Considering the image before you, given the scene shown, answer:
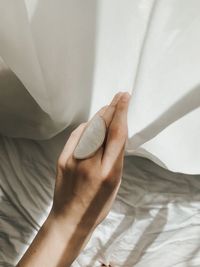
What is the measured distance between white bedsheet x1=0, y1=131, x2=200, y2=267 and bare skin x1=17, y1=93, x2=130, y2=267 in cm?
12

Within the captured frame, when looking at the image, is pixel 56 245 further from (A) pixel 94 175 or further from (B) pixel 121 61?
(B) pixel 121 61

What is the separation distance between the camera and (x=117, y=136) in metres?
0.61

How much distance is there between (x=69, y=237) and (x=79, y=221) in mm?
34

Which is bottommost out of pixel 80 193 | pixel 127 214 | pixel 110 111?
pixel 127 214

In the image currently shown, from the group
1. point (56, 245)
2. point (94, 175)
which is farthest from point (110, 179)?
point (56, 245)

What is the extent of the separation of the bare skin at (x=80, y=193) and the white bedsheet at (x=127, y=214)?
119 millimetres

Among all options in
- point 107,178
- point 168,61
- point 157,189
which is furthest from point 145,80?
point 157,189

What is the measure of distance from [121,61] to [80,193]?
209mm

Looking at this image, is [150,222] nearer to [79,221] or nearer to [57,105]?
[79,221]

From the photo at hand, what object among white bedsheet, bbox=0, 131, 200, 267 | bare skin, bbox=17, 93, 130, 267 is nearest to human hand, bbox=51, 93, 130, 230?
bare skin, bbox=17, 93, 130, 267

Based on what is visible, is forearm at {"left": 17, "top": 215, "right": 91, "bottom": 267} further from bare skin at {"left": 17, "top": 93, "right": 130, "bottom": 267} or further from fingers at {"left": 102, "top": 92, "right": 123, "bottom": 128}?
fingers at {"left": 102, "top": 92, "right": 123, "bottom": 128}

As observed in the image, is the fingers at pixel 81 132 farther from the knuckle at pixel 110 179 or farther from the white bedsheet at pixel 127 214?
the white bedsheet at pixel 127 214

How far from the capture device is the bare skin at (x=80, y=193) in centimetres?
61

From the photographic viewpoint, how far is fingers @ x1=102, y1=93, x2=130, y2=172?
0.61m
